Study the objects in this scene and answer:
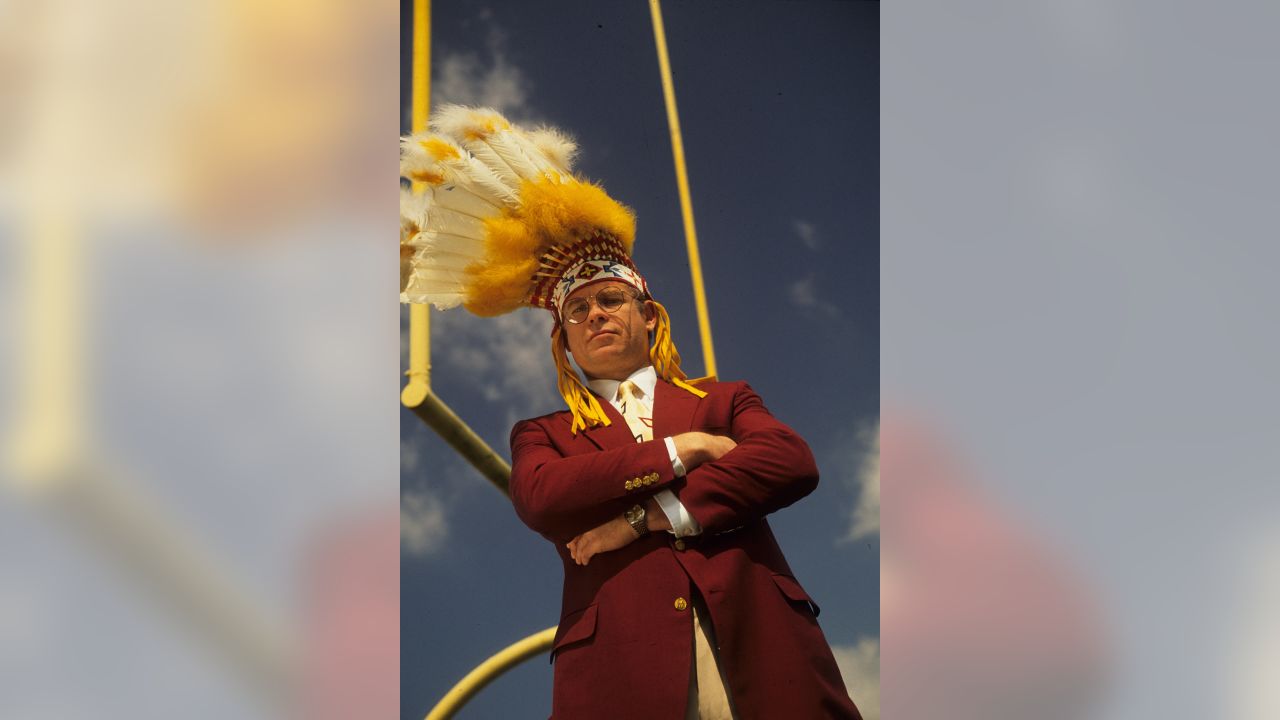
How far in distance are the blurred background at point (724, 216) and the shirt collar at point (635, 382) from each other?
3.30ft

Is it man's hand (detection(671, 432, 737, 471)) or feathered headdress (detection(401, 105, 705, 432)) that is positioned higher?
feathered headdress (detection(401, 105, 705, 432))

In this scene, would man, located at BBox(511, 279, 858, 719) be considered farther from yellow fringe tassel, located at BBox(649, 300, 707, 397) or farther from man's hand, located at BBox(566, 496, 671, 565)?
yellow fringe tassel, located at BBox(649, 300, 707, 397)

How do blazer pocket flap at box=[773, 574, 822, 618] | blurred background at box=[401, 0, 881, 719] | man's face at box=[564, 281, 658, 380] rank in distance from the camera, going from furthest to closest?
Result: 1. blurred background at box=[401, 0, 881, 719]
2. man's face at box=[564, 281, 658, 380]
3. blazer pocket flap at box=[773, 574, 822, 618]

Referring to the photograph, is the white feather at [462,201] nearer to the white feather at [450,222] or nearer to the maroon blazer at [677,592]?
the white feather at [450,222]

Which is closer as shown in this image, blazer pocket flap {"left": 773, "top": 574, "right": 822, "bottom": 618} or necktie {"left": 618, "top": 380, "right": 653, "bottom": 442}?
blazer pocket flap {"left": 773, "top": 574, "right": 822, "bottom": 618}

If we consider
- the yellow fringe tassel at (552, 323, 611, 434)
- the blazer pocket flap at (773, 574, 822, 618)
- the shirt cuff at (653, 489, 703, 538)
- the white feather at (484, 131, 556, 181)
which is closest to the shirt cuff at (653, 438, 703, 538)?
the shirt cuff at (653, 489, 703, 538)

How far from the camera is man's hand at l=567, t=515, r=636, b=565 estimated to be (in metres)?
2.38

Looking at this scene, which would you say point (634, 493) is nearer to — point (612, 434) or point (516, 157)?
point (612, 434)

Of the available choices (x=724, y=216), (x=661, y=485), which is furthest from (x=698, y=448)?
(x=724, y=216)

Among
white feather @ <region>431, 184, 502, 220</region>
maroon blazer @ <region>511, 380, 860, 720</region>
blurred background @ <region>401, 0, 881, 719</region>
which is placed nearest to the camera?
maroon blazer @ <region>511, 380, 860, 720</region>

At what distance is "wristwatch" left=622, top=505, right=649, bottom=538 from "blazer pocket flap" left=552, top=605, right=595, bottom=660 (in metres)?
0.16
